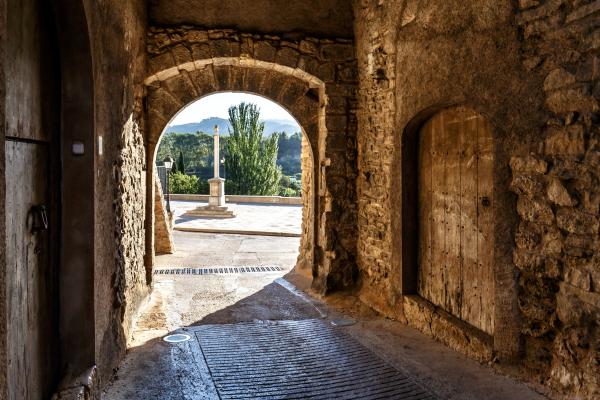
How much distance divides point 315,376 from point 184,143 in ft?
142

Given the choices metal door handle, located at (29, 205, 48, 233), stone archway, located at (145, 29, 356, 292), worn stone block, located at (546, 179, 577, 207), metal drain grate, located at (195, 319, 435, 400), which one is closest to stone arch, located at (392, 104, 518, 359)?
worn stone block, located at (546, 179, 577, 207)

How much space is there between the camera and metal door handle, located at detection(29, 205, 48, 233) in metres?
2.54

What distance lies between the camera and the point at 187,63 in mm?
5527

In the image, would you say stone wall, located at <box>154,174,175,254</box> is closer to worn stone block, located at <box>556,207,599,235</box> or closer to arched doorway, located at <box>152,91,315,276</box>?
arched doorway, located at <box>152,91,315,276</box>

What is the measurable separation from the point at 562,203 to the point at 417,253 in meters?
1.95

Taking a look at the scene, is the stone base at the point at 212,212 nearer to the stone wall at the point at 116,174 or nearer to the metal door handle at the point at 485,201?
the stone wall at the point at 116,174

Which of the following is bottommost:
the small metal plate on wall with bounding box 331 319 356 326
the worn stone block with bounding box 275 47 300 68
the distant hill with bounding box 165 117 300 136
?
the small metal plate on wall with bounding box 331 319 356 326

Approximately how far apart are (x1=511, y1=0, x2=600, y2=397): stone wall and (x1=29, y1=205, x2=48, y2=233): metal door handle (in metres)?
2.78

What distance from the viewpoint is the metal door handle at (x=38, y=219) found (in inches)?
100

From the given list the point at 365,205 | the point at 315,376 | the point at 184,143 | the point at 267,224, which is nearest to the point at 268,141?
the point at 267,224

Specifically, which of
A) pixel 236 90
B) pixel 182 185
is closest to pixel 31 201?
pixel 236 90

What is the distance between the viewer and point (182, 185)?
23.9 meters

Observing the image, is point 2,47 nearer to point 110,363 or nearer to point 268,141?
point 110,363

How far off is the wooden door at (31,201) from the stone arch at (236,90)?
2.89 metres
